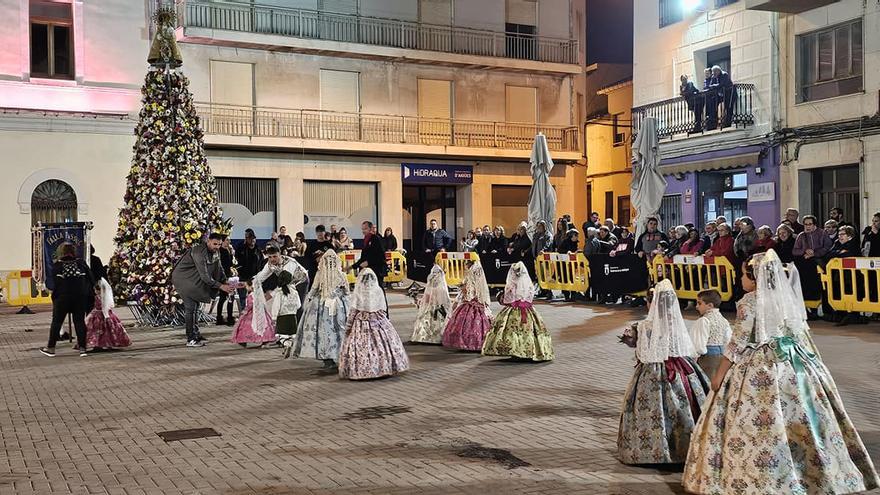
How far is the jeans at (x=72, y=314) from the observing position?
13422mm

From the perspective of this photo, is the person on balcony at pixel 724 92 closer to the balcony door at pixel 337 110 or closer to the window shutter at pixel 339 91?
the balcony door at pixel 337 110

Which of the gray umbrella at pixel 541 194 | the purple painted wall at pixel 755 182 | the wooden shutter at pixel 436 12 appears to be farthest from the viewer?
the wooden shutter at pixel 436 12

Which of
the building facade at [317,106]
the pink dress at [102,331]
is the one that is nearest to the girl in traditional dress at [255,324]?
the pink dress at [102,331]

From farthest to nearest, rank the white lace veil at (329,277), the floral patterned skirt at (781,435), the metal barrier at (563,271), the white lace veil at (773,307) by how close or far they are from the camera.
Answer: the metal barrier at (563,271), the white lace veil at (329,277), the white lace veil at (773,307), the floral patterned skirt at (781,435)

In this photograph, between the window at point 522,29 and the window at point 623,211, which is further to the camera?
the window at point 623,211

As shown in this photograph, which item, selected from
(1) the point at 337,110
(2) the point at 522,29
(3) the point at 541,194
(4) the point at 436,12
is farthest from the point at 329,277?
(2) the point at 522,29

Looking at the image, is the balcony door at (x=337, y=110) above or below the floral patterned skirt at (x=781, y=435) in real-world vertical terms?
above

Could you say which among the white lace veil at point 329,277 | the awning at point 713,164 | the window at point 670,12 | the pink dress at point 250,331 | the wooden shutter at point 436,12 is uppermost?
the wooden shutter at point 436,12

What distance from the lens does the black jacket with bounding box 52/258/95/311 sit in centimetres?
1328

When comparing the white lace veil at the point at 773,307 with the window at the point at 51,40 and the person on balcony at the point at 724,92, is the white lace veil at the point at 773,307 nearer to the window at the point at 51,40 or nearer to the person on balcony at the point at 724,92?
the person on balcony at the point at 724,92

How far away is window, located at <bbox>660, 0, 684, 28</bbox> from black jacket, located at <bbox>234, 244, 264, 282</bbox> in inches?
636

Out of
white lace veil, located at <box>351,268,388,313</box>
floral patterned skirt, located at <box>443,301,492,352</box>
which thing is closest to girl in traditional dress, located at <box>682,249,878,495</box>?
white lace veil, located at <box>351,268,388,313</box>

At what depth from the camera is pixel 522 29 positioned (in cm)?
3659

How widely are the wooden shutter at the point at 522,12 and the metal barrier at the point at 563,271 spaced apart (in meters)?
17.1
